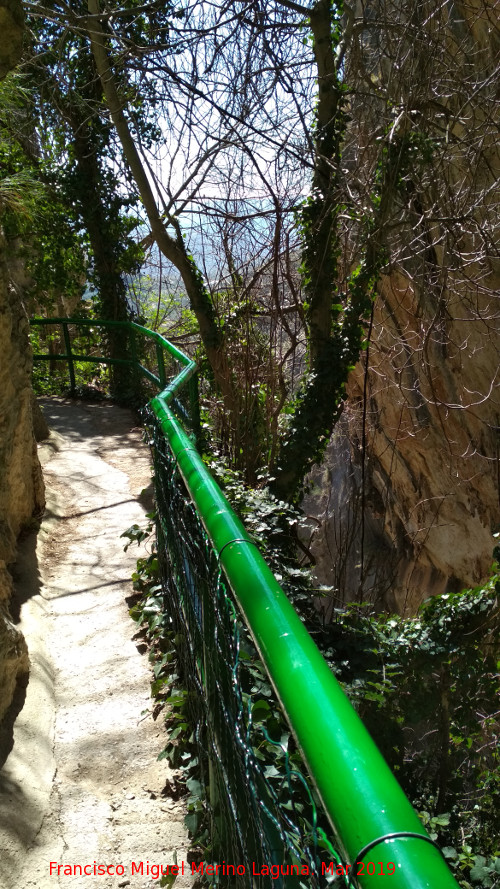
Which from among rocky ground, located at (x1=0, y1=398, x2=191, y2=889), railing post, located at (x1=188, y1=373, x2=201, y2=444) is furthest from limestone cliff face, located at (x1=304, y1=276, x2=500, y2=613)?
rocky ground, located at (x1=0, y1=398, x2=191, y2=889)

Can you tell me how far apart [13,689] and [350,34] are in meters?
5.15

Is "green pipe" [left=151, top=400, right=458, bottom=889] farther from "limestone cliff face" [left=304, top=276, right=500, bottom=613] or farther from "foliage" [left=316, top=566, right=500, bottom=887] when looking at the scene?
"limestone cliff face" [left=304, top=276, right=500, bottom=613]

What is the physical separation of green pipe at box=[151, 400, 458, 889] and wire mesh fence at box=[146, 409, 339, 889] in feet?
0.34

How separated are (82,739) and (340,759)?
210 cm

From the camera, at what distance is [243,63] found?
Result: 565cm

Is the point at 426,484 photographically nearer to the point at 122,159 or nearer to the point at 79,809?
the point at 122,159

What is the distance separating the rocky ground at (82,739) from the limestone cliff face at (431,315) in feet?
8.89

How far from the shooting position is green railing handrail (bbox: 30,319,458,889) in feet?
2.12

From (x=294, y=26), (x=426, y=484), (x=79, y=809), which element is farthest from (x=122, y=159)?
(x=79, y=809)

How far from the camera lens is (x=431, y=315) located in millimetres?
7930

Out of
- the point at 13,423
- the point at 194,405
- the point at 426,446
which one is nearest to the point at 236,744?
the point at 13,423

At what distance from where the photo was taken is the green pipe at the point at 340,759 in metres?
0.65

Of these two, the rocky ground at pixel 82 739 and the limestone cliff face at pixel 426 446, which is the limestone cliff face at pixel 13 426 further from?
the limestone cliff face at pixel 426 446

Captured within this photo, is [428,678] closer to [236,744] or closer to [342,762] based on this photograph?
[236,744]
